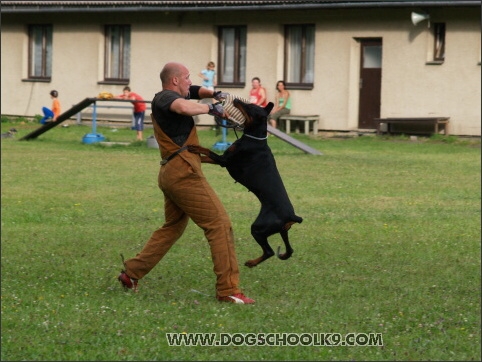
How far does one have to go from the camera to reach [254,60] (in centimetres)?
3272

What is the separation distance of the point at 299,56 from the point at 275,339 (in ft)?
81.6

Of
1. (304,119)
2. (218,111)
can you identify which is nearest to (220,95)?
(218,111)

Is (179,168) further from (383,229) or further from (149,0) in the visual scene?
(149,0)

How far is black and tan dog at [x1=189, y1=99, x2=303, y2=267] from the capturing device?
28.1ft

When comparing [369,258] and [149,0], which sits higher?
[149,0]

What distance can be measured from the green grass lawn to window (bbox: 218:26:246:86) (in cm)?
1225

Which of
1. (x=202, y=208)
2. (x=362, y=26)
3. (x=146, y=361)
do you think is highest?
(x=362, y=26)

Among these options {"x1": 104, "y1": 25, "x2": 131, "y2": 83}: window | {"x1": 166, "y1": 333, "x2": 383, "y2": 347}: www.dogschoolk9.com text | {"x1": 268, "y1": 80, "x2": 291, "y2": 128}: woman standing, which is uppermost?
{"x1": 104, "y1": 25, "x2": 131, "y2": 83}: window

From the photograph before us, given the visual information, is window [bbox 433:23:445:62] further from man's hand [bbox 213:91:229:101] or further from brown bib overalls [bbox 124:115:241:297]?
man's hand [bbox 213:91:229:101]

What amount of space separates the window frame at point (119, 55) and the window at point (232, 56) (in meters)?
3.29

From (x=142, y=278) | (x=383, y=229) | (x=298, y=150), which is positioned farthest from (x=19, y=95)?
(x=142, y=278)

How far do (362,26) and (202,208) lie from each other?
22.3 m

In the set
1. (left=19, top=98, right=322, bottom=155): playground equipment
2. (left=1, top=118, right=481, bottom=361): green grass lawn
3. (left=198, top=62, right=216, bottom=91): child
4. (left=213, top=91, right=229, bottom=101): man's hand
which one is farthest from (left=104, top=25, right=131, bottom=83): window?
(left=213, top=91, right=229, bottom=101): man's hand

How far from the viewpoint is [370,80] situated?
31.1 m
